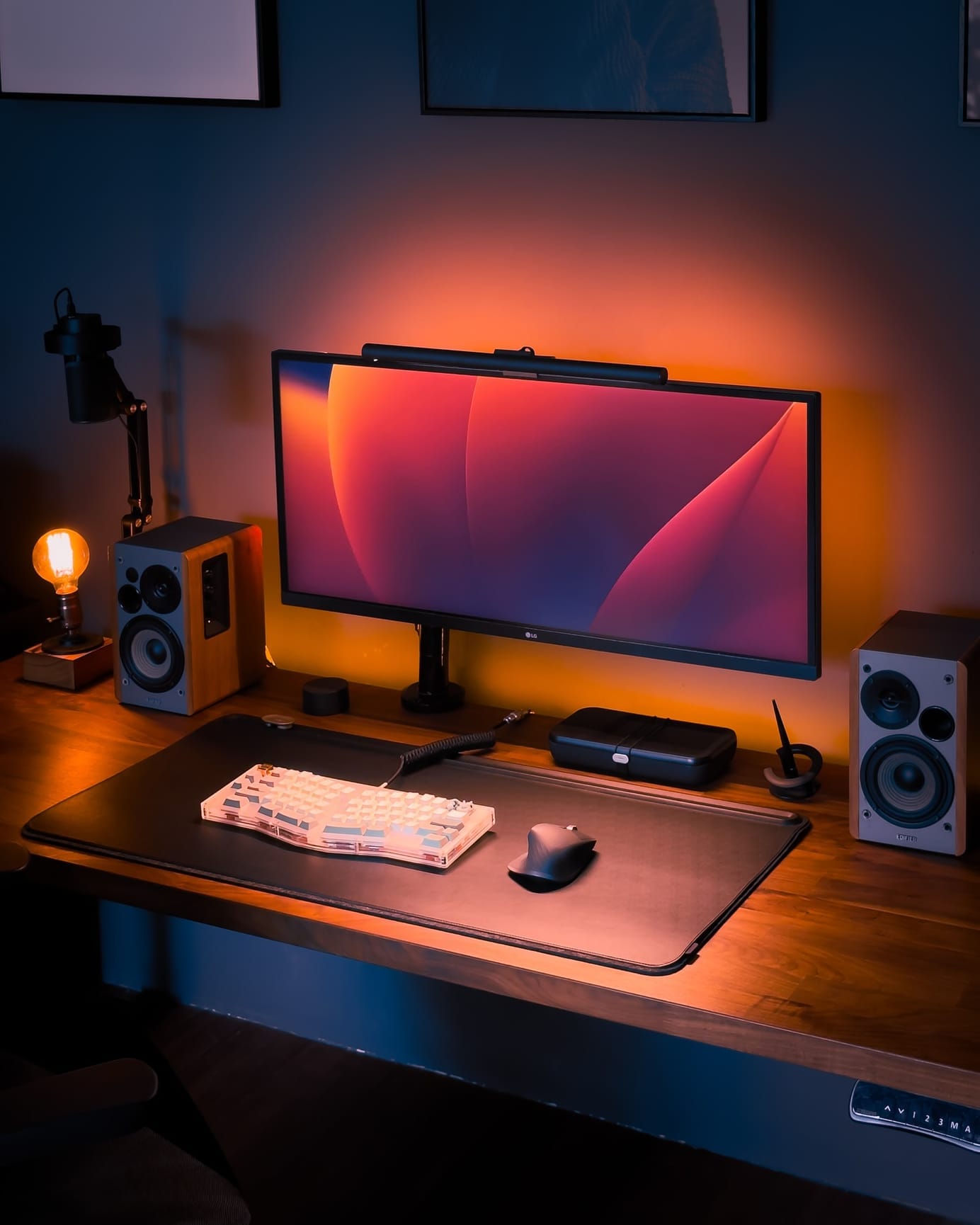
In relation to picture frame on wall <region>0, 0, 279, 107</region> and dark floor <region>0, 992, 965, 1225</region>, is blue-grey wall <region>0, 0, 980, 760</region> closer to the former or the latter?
picture frame on wall <region>0, 0, 279, 107</region>

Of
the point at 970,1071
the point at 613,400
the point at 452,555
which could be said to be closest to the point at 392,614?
the point at 452,555

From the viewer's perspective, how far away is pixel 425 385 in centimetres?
223

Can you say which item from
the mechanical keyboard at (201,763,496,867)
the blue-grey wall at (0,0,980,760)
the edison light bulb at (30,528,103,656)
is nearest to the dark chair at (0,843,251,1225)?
the mechanical keyboard at (201,763,496,867)

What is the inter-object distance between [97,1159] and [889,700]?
1.07 m

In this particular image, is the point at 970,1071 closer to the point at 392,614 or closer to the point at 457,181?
the point at 392,614

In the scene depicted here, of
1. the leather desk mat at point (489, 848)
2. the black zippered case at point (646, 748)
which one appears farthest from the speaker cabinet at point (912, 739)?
the black zippered case at point (646, 748)

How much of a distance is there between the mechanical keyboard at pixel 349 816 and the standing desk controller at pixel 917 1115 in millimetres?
560

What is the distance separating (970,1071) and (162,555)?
1.42 metres

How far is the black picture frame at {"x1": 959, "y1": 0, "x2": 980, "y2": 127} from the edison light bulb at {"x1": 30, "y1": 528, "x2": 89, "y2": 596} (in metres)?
1.56

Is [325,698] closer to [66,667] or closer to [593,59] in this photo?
[66,667]

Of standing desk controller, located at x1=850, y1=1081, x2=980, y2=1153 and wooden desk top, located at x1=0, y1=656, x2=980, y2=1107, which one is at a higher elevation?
wooden desk top, located at x1=0, y1=656, x2=980, y2=1107

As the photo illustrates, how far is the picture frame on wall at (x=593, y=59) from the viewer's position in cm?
207

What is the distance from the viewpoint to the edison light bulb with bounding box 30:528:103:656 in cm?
259

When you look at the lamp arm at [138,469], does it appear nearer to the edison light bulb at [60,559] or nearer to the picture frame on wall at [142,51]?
the edison light bulb at [60,559]
